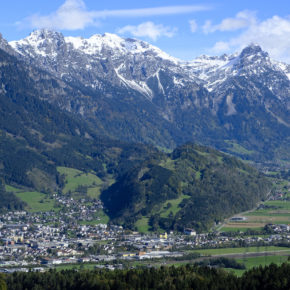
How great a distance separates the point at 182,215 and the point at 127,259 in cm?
4825

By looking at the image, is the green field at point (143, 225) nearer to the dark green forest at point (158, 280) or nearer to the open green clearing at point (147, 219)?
the open green clearing at point (147, 219)

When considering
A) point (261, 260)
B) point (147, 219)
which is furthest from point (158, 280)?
point (147, 219)

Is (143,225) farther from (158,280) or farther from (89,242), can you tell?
(158,280)

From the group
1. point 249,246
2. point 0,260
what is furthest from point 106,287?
point 249,246

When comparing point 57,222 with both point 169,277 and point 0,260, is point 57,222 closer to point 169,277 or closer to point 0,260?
point 0,260

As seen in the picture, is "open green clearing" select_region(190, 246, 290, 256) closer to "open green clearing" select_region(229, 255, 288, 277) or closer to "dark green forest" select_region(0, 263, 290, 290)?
"open green clearing" select_region(229, 255, 288, 277)

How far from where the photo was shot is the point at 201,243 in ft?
545

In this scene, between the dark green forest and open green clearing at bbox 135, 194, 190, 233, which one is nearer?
the dark green forest

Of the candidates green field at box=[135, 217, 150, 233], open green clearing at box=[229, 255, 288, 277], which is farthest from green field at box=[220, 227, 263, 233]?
open green clearing at box=[229, 255, 288, 277]

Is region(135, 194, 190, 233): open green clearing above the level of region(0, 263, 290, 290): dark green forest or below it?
above

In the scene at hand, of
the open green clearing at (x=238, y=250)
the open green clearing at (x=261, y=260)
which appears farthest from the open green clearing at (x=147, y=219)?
the open green clearing at (x=261, y=260)

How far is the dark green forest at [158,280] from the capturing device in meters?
101

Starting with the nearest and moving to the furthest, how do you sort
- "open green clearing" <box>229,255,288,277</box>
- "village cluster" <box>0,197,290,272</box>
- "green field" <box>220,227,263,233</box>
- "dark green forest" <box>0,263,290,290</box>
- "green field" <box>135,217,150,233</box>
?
"dark green forest" <box>0,263,290,290</box>
"open green clearing" <box>229,255,288,277</box>
"village cluster" <box>0,197,290,272</box>
"green field" <box>220,227,263,233</box>
"green field" <box>135,217,150,233</box>

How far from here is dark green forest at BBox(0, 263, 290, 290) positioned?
3991 inches
